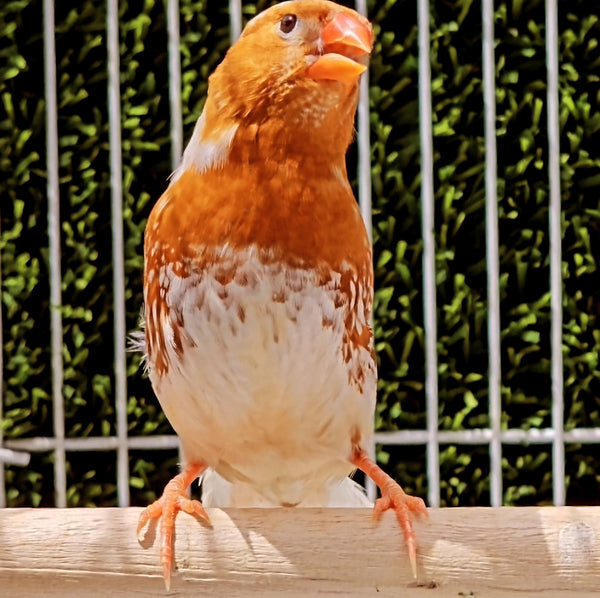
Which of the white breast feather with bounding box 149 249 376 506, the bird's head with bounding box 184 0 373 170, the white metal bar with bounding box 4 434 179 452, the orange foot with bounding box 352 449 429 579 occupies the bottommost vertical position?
the white metal bar with bounding box 4 434 179 452

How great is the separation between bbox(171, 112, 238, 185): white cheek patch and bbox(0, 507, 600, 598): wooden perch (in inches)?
15.8

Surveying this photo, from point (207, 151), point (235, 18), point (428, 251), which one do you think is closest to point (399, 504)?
point (207, 151)

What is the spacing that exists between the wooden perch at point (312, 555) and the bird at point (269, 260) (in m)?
0.03

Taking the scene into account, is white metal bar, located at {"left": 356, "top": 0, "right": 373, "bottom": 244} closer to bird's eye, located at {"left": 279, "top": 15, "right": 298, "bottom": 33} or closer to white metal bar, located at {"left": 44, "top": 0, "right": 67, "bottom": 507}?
white metal bar, located at {"left": 44, "top": 0, "right": 67, "bottom": 507}

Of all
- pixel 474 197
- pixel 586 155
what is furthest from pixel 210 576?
pixel 586 155

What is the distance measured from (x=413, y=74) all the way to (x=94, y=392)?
96 cm

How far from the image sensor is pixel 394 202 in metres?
1.90

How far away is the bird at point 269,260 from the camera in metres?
0.99

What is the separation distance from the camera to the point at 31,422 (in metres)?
1.93

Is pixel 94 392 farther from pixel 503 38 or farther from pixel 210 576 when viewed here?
pixel 503 38

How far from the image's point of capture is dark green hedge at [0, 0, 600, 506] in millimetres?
1883

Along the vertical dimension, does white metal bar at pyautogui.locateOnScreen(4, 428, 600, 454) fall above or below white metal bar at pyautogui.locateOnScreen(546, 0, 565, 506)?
below

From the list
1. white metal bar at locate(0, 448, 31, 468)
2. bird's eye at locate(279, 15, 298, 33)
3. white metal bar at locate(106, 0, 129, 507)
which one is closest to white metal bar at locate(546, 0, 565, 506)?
white metal bar at locate(106, 0, 129, 507)

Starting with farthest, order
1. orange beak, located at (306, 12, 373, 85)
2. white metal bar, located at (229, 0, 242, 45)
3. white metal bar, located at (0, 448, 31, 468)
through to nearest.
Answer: white metal bar, located at (0, 448, 31, 468)
white metal bar, located at (229, 0, 242, 45)
orange beak, located at (306, 12, 373, 85)
